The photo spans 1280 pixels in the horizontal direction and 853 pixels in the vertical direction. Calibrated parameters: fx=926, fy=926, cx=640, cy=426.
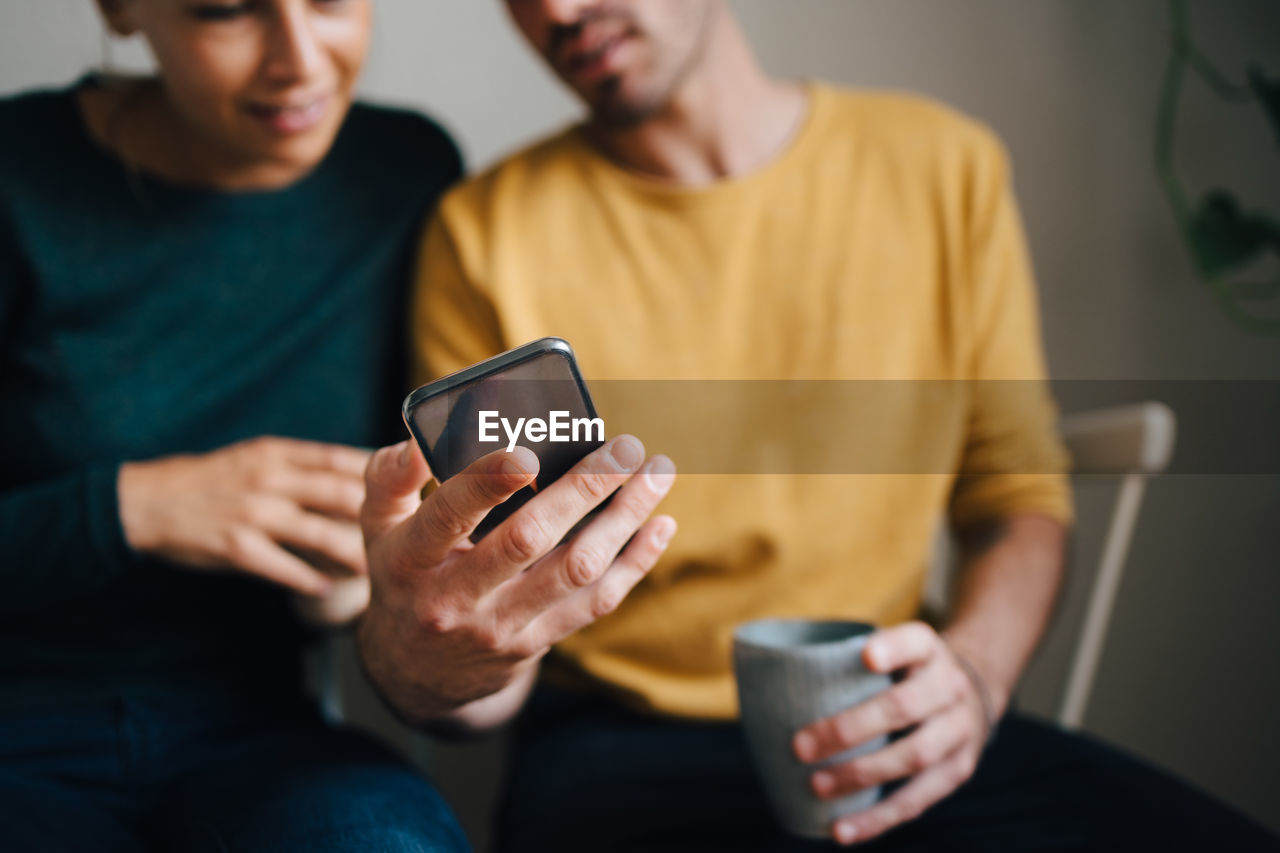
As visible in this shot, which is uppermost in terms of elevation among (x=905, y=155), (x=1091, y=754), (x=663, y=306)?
(x=905, y=155)

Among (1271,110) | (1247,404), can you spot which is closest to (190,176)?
(1271,110)

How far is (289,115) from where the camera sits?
70cm

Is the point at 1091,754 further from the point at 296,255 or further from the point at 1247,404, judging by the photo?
the point at 296,255

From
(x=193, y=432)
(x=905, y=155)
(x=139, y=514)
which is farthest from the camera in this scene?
(x=905, y=155)

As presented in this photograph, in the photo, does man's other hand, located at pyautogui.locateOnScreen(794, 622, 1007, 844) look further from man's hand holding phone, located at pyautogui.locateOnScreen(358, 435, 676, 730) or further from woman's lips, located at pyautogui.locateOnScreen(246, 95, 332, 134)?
woman's lips, located at pyautogui.locateOnScreen(246, 95, 332, 134)

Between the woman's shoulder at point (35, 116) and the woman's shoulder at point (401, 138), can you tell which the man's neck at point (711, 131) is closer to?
the woman's shoulder at point (401, 138)

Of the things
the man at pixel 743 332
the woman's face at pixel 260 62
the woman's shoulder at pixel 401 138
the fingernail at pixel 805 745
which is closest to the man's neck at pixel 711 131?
the man at pixel 743 332

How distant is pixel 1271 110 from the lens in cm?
93

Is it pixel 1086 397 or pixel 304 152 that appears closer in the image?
pixel 304 152

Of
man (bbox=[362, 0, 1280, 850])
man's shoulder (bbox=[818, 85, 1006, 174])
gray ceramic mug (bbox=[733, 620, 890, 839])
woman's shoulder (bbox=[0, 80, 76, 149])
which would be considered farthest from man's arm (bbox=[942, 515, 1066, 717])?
woman's shoulder (bbox=[0, 80, 76, 149])

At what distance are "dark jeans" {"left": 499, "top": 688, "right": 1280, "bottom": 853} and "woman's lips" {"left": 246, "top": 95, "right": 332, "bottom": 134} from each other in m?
0.54

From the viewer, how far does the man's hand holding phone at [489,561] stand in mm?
422

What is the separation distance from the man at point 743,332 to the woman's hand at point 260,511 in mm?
181

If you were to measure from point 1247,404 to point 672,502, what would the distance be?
2.55 feet
